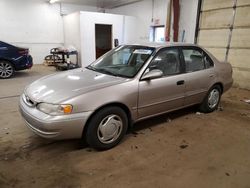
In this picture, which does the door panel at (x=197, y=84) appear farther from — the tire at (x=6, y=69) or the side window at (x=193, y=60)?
the tire at (x=6, y=69)

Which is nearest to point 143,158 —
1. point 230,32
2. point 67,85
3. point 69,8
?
point 67,85

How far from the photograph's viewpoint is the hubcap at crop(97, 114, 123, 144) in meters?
2.38

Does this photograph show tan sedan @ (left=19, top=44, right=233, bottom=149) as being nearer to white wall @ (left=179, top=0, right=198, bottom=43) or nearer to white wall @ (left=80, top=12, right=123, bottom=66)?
white wall @ (left=179, top=0, right=198, bottom=43)

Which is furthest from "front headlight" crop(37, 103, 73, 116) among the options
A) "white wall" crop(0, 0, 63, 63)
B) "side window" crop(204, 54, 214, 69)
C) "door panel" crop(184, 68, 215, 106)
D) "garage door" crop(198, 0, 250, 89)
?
"white wall" crop(0, 0, 63, 63)

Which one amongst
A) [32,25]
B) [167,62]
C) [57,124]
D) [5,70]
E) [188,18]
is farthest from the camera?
[32,25]

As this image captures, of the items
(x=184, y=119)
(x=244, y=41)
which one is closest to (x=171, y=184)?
(x=184, y=119)

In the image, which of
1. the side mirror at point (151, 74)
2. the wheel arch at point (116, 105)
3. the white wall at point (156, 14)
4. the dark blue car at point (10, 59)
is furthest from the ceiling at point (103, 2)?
the wheel arch at point (116, 105)

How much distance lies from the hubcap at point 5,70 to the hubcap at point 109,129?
5.58m

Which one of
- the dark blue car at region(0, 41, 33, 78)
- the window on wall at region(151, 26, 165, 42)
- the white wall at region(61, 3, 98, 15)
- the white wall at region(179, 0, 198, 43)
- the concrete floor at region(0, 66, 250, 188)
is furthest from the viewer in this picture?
Answer: the white wall at region(61, 3, 98, 15)

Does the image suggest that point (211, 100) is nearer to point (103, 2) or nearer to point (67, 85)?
point (67, 85)

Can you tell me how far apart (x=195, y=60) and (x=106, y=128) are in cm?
200

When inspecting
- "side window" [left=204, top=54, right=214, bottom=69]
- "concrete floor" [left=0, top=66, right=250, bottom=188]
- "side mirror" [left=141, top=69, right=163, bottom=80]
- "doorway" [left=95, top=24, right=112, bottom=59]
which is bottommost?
"concrete floor" [left=0, top=66, right=250, bottom=188]

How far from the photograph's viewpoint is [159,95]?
2816 mm

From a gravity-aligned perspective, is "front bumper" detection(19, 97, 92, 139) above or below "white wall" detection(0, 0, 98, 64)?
below
